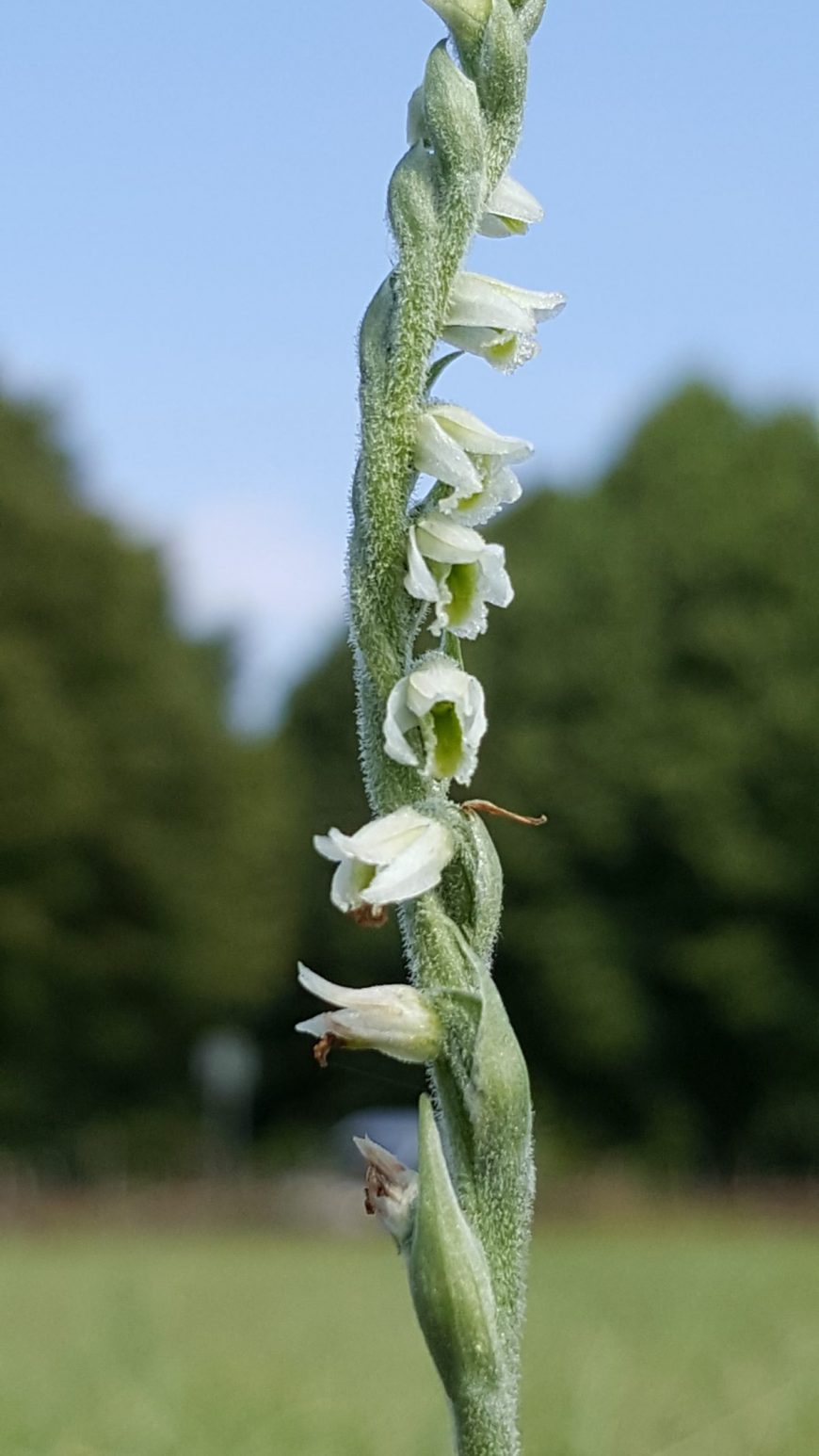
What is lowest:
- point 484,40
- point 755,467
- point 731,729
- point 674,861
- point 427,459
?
Answer: point 674,861

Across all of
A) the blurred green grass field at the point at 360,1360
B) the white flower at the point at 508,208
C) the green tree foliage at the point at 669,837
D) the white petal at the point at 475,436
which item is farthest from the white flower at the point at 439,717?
the green tree foliage at the point at 669,837

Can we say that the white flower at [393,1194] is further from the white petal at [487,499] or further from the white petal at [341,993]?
the white petal at [487,499]

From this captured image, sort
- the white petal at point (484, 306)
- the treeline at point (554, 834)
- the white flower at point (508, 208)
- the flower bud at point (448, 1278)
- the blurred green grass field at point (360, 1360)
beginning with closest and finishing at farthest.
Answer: the flower bud at point (448, 1278) → the white petal at point (484, 306) → the white flower at point (508, 208) → the blurred green grass field at point (360, 1360) → the treeline at point (554, 834)

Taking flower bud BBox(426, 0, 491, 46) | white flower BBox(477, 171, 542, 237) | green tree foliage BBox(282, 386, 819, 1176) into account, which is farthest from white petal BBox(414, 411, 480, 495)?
green tree foliage BBox(282, 386, 819, 1176)

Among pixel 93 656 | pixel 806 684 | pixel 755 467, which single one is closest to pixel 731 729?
pixel 806 684

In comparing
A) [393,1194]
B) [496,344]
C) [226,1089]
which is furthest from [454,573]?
[226,1089]

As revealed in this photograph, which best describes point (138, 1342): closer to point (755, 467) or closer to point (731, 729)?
point (731, 729)

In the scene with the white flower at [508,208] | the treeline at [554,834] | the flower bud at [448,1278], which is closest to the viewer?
the flower bud at [448,1278]

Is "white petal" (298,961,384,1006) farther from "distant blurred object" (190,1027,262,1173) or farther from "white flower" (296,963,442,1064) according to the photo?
"distant blurred object" (190,1027,262,1173)
